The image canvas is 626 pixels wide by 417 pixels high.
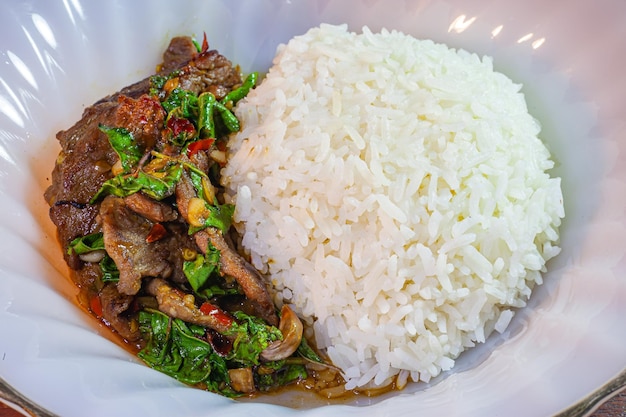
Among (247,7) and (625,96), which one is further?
(247,7)

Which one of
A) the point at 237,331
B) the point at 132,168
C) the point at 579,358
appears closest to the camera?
the point at 579,358

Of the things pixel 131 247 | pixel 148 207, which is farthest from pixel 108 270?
pixel 148 207

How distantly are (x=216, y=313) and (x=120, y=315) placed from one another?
1.77ft

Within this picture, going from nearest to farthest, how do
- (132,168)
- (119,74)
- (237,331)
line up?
1. (237,331)
2. (132,168)
3. (119,74)

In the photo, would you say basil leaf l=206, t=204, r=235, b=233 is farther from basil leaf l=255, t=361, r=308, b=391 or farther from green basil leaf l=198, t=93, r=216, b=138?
basil leaf l=255, t=361, r=308, b=391

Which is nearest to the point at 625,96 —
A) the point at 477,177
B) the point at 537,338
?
the point at 477,177

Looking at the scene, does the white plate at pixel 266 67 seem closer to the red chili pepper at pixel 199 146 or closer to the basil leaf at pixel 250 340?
the basil leaf at pixel 250 340

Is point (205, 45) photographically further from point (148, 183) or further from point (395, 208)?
point (395, 208)

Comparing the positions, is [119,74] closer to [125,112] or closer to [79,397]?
[125,112]

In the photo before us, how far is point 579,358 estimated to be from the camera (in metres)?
2.36

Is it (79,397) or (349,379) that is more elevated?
(79,397)

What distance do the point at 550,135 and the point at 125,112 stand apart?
103 inches

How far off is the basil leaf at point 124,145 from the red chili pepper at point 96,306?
2.43 ft

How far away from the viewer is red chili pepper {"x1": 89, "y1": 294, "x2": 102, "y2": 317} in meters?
3.05
